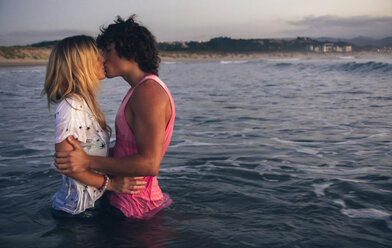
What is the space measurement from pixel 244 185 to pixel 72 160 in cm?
243

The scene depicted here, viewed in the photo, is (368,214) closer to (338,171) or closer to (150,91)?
(338,171)

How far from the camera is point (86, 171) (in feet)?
8.77

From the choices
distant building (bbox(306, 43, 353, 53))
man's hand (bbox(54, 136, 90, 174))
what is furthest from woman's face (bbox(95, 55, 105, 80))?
distant building (bbox(306, 43, 353, 53))

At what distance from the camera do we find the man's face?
2.73 meters

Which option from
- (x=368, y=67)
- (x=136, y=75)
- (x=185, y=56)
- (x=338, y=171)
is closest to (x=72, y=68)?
(x=136, y=75)

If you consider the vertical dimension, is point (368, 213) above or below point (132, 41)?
below

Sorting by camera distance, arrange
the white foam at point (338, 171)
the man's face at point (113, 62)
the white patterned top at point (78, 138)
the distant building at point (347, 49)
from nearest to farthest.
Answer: the white patterned top at point (78, 138) → the man's face at point (113, 62) → the white foam at point (338, 171) → the distant building at point (347, 49)

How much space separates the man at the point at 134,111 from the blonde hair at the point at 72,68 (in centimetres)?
11

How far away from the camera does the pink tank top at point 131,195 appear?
2.68 metres

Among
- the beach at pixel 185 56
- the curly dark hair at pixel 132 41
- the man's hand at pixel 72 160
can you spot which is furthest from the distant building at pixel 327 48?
the man's hand at pixel 72 160

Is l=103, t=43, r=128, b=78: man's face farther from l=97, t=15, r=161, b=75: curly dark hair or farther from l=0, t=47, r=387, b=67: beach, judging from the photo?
l=0, t=47, r=387, b=67: beach

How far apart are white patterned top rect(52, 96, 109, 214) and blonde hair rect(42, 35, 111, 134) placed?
0.08 metres

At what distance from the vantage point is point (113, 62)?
2756mm

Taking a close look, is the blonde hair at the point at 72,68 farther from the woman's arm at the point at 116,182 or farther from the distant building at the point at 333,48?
the distant building at the point at 333,48
